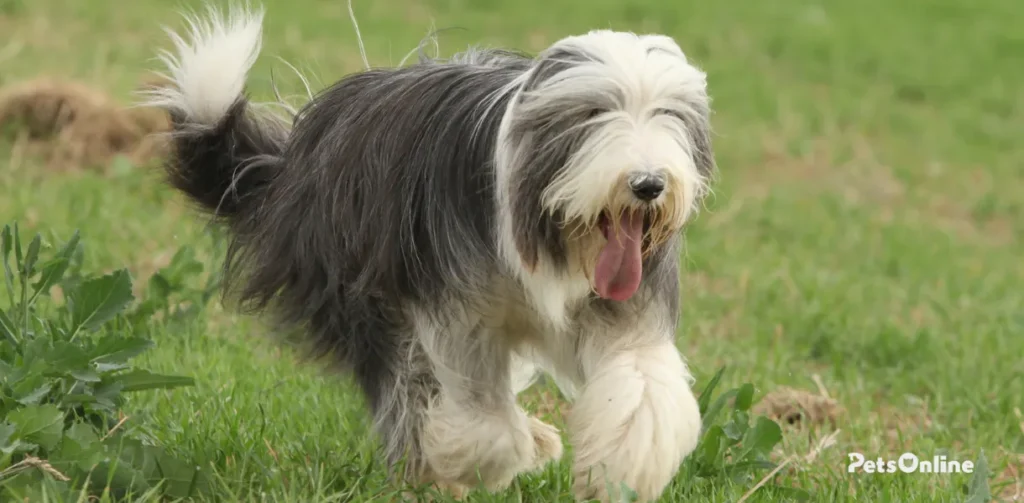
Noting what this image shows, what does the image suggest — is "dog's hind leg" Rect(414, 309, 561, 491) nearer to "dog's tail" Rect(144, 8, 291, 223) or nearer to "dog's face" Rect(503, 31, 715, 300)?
"dog's face" Rect(503, 31, 715, 300)

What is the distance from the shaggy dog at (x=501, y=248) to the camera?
3.42 metres

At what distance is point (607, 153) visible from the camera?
331cm

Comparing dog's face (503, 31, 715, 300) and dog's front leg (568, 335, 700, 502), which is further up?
dog's face (503, 31, 715, 300)

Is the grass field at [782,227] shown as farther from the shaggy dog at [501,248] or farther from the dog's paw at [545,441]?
the shaggy dog at [501,248]

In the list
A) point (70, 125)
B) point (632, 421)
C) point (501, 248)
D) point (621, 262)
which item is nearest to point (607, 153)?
point (621, 262)

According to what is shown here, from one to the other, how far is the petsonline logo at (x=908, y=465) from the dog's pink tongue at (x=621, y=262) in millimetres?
1330

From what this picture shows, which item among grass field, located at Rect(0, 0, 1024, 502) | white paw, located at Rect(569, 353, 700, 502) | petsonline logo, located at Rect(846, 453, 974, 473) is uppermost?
white paw, located at Rect(569, 353, 700, 502)

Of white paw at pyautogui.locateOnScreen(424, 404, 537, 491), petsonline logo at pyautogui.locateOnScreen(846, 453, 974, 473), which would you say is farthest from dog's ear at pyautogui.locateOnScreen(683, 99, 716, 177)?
petsonline logo at pyautogui.locateOnScreen(846, 453, 974, 473)

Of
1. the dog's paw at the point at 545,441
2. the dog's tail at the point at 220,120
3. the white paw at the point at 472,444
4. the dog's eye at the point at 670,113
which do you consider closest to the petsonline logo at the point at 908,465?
the dog's paw at the point at 545,441

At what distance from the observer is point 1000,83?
13633 mm

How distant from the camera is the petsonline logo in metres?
4.56

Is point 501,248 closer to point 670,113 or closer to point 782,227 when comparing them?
point 670,113

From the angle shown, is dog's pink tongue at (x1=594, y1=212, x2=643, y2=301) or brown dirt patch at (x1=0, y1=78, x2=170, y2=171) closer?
dog's pink tongue at (x1=594, y1=212, x2=643, y2=301)

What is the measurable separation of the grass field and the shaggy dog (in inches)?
10.3
